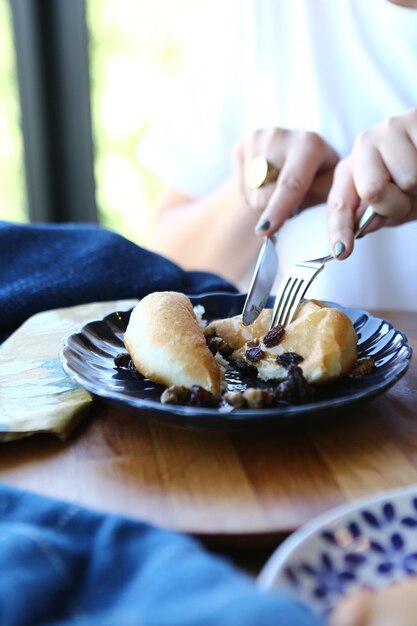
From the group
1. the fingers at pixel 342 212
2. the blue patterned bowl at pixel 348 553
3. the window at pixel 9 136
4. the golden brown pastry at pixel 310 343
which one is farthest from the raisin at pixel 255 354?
the window at pixel 9 136

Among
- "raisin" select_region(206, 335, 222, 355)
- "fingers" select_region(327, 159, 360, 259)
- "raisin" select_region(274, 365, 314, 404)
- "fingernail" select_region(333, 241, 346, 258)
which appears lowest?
"raisin" select_region(206, 335, 222, 355)

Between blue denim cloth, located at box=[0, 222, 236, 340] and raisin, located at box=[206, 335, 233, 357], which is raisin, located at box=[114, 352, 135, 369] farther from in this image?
blue denim cloth, located at box=[0, 222, 236, 340]

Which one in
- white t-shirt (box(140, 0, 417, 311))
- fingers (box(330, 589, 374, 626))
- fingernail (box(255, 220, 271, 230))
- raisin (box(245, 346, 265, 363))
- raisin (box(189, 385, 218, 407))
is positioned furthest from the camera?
white t-shirt (box(140, 0, 417, 311))

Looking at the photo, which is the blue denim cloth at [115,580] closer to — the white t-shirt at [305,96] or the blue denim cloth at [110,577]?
the blue denim cloth at [110,577]

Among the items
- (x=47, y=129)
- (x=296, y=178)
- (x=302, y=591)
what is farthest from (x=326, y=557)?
(x=47, y=129)

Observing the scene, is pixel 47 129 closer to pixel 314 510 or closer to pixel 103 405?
pixel 103 405

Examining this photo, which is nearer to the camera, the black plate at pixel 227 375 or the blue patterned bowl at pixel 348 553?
the blue patterned bowl at pixel 348 553

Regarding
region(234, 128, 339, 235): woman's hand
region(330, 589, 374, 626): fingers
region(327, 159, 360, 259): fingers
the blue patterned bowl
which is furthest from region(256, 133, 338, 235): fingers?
region(330, 589, 374, 626): fingers
